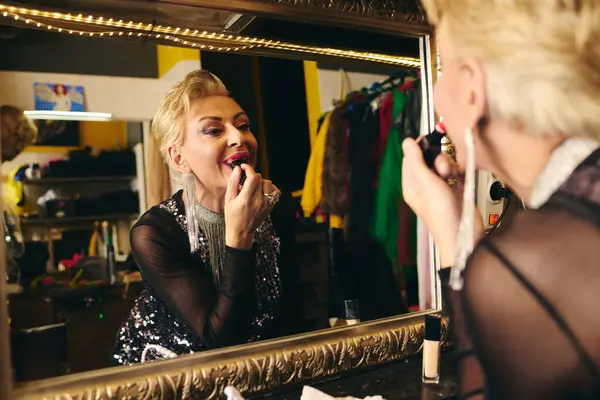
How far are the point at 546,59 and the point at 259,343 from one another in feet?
1.78

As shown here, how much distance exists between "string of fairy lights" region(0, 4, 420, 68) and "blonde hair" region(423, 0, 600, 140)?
397 mm

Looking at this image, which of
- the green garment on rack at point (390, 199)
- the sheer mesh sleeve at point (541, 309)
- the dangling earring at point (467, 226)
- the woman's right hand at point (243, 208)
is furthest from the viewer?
the green garment on rack at point (390, 199)

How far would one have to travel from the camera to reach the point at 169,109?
75cm

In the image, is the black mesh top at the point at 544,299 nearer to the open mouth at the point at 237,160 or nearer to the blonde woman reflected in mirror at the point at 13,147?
the open mouth at the point at 237,160

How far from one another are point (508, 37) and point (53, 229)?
1.94ft

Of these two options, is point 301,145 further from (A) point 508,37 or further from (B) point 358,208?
(A) point 508,37

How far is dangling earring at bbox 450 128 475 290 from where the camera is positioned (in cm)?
56

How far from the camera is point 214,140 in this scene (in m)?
0.77

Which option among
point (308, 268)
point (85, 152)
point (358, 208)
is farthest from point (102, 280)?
point (358, 208)

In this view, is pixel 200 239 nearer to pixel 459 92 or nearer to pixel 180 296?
pixel 180 296

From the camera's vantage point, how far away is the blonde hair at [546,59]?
0.49 m

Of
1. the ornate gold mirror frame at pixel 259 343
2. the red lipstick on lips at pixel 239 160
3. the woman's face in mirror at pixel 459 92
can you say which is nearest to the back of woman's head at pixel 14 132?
the ornate gold mirror frame at pixel 259 343

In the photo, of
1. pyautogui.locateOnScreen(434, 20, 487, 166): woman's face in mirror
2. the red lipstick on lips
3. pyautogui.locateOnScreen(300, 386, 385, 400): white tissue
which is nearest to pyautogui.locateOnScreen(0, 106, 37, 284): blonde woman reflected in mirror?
the red lipstick on lips

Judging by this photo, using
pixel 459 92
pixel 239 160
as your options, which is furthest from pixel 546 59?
pixel 239 160
